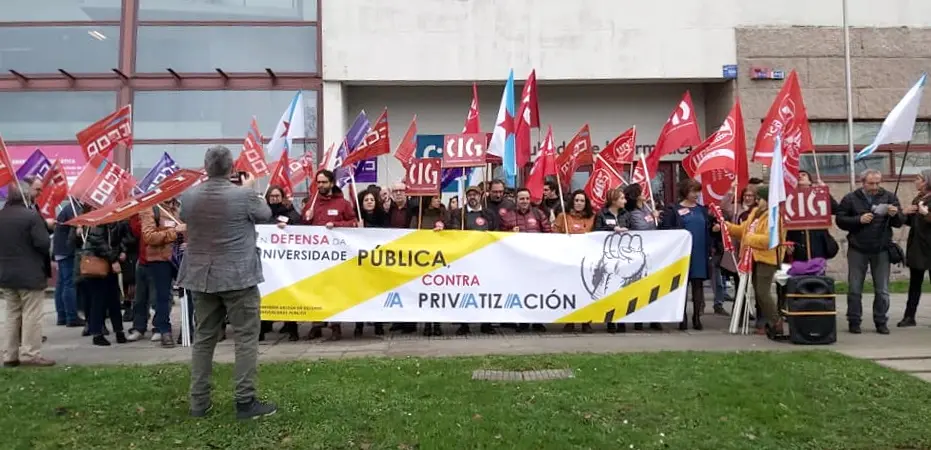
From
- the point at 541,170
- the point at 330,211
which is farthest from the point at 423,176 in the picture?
the point at 541,170

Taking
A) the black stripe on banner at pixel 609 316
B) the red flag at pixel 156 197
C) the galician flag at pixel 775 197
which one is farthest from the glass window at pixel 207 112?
the galician flag at pixel 775 197

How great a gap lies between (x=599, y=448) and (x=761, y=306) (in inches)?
181

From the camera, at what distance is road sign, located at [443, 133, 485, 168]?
869cm

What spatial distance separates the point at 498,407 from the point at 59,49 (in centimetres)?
1364

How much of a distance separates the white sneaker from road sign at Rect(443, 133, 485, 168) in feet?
14.3

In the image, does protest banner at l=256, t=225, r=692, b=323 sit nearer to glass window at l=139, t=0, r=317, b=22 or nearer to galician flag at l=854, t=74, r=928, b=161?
galician flag at l=854, t=74, r=928, b=161

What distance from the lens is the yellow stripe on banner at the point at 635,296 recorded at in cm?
841

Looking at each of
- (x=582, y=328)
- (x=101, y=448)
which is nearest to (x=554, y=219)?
(x=582, y=328)

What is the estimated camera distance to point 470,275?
8.33m

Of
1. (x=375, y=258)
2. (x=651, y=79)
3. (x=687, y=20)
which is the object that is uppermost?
(x=687, y=20)

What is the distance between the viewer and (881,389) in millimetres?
5395

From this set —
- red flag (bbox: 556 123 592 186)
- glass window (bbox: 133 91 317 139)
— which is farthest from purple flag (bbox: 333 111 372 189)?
glass window (bbox: 133 91 317 139)

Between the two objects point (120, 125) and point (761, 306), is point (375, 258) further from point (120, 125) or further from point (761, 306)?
point (761, 306)

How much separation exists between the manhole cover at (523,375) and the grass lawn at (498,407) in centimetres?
12
